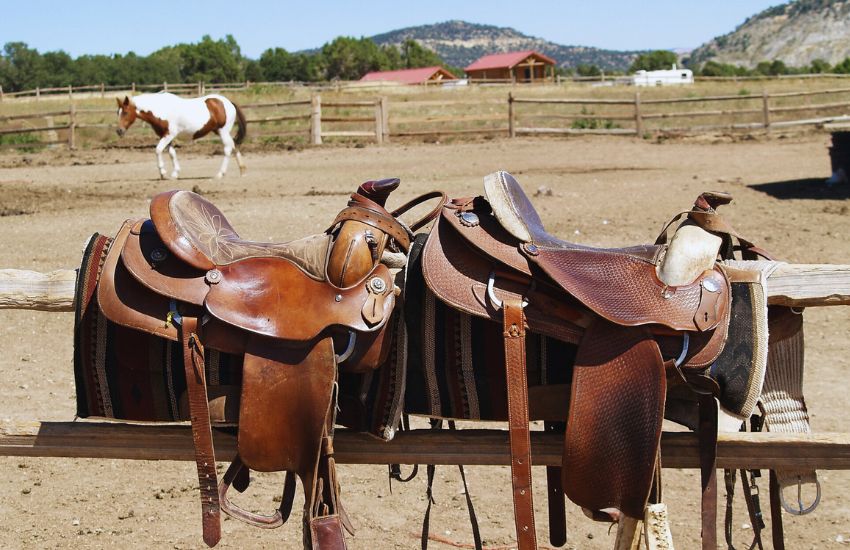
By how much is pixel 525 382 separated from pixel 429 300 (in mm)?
303

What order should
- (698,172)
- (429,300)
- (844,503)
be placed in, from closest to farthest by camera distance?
(429,300), (844,503), (698,172)

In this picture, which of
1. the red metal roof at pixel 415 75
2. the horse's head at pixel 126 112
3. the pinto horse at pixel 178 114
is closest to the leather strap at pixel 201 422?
the pinto horse at pixel 178 114

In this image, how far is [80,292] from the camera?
1.92 meters

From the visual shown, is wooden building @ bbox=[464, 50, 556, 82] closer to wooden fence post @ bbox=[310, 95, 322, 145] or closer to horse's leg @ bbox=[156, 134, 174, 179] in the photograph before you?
wooden fence post @ bbox=[310, 95, 322, 145]

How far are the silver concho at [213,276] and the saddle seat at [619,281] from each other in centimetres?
61

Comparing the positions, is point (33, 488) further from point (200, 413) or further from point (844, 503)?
point (844, 503)

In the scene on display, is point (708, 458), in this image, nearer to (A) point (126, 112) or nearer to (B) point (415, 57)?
(A) point (126, 112)

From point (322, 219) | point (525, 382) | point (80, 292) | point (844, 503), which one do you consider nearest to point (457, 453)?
point (525, 382)

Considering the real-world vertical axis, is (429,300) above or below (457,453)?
above

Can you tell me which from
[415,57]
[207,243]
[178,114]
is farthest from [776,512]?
[415,57]

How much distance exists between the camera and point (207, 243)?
1.91 meters

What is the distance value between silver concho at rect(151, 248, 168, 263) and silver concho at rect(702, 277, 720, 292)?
3.80ft

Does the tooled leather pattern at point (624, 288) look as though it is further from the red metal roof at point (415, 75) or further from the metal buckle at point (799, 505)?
the red metal roof at point (415, 75)

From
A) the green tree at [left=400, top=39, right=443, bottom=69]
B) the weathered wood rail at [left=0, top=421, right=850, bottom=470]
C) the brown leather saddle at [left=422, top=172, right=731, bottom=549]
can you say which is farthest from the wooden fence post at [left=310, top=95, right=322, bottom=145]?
the green tree at [left=400, top=39, right=443, bottom=69]
